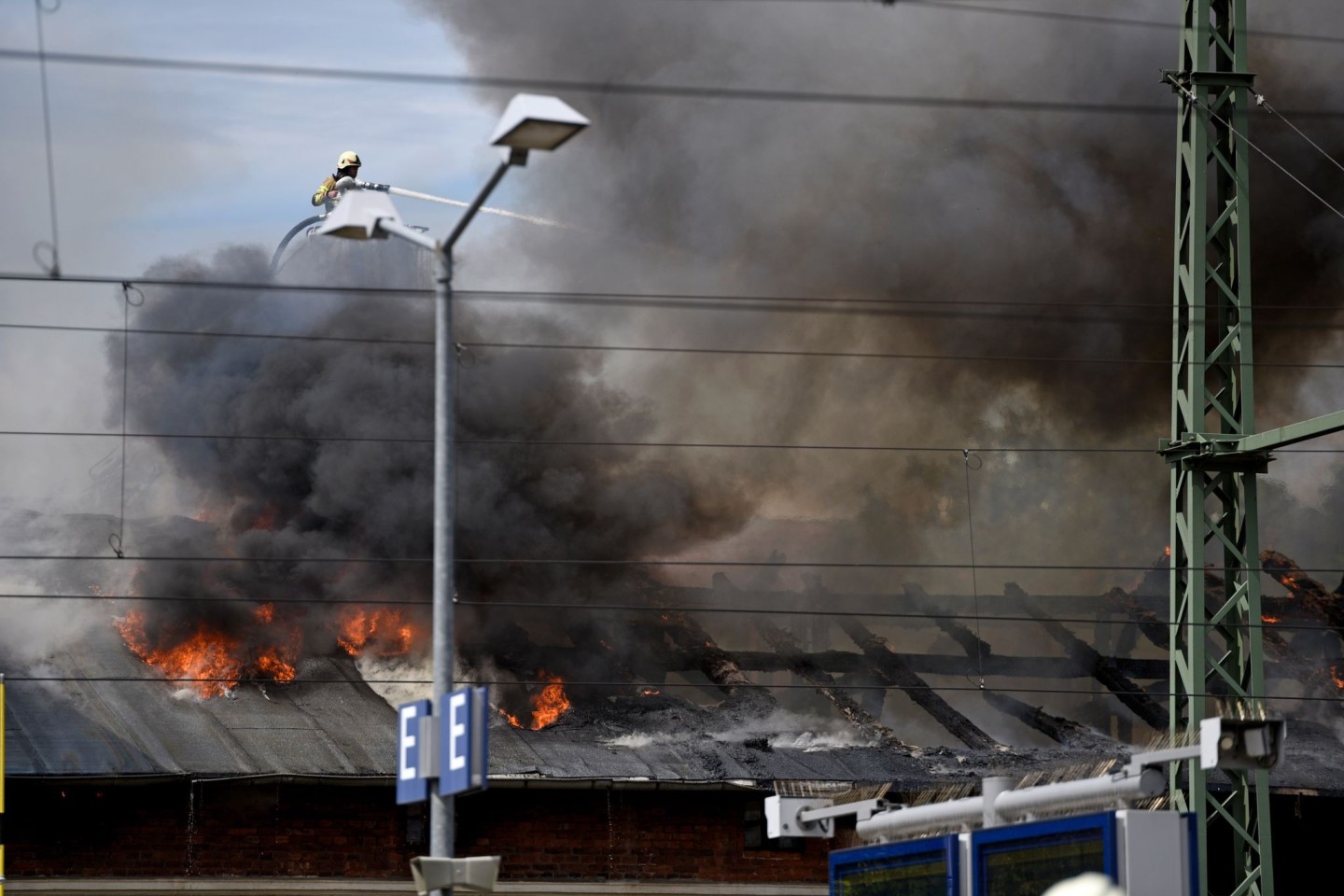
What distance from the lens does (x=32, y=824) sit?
1936 cm

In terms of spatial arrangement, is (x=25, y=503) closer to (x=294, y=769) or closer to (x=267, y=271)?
(x=267, y=271)

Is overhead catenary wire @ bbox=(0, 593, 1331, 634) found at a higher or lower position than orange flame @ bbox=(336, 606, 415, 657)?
higher

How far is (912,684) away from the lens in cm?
2478

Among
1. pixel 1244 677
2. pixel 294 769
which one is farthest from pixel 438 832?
pixel 294 769

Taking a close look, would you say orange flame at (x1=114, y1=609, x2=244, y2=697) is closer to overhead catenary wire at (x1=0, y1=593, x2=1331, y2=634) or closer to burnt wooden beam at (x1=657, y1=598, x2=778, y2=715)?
overhead catenary wire at (x1=0, y1=593, x2=1331, y2=634)

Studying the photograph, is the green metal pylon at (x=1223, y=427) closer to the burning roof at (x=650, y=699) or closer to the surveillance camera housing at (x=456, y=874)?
the burning roof at (x=650, y=699)

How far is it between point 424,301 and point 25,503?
731 cm

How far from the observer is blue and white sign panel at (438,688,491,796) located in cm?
888

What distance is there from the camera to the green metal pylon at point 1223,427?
1473 centimetres

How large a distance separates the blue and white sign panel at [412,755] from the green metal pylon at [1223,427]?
7.60 m

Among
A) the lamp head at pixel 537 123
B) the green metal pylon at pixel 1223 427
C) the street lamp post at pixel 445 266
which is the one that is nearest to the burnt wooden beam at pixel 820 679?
the green metal pylon at pixel 1223 427

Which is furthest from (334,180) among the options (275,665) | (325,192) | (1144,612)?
(1144,612)

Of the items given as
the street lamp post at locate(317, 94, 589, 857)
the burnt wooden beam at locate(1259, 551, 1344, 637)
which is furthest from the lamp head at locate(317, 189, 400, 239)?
the burnt wooden beam at locate(1259, 551, 1344, 637)

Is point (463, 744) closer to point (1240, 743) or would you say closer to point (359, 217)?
point (359, 217)
